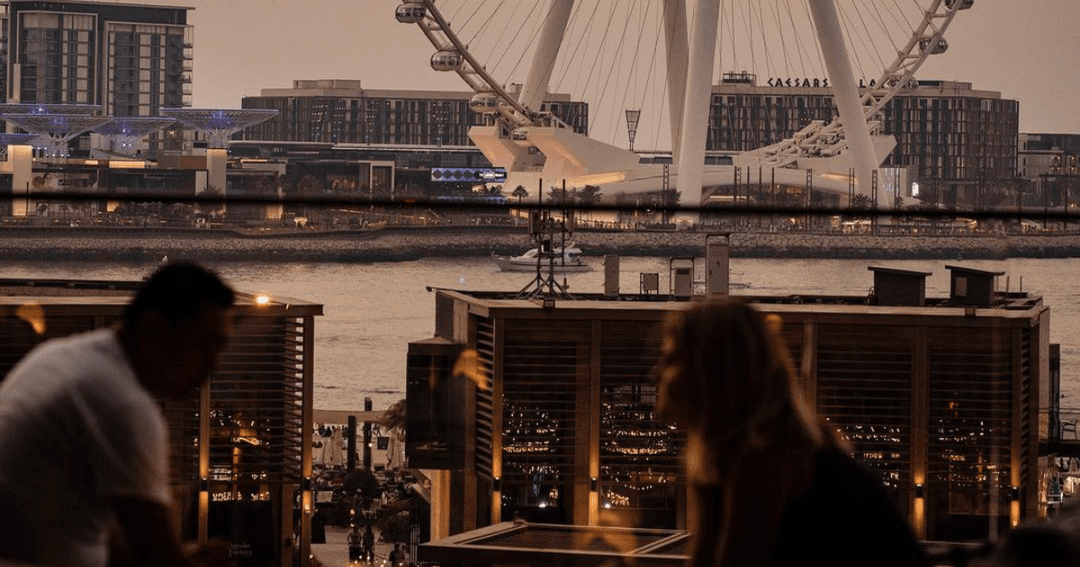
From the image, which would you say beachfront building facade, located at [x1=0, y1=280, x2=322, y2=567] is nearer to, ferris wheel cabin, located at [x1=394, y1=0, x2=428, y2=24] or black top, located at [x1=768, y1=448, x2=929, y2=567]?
black top, located at [x1=768, y1=448, x2=929, y2=567]

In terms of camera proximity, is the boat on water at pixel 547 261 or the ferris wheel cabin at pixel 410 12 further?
the ferris wheel cabin at pixel 410 12

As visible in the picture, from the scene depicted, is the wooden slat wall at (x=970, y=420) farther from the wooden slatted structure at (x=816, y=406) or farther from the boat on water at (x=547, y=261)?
the boat on water at (x=547, y=261)

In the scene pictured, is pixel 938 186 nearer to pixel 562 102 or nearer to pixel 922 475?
pixel 562 102

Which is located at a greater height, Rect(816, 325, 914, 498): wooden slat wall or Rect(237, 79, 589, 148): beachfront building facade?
Rect(237, 79, 589, 148): beachfront building facade

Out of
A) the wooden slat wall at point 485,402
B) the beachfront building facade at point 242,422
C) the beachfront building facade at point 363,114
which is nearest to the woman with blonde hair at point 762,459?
the beachfront building facade at point 242,422

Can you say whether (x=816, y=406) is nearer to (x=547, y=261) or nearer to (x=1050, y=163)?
(x=547, y=261)

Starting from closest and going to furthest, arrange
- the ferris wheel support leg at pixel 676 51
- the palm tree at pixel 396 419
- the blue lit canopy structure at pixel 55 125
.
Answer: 1. the palm tree at pixel 396 419
2. the ferris wheel support leg at pixel 676 51
3. the blue lit canopy structure at pixel 55 125

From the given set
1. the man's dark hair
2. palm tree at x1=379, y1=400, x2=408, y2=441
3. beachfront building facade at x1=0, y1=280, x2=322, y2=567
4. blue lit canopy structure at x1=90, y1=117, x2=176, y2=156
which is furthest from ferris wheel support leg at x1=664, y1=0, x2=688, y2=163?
Result: the man's dark hair
